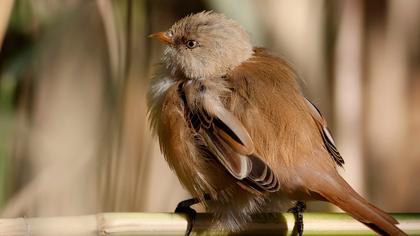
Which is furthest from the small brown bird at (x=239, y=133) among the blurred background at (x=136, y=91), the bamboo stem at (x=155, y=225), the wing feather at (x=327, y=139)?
the blurred background at (x=136, y=91)

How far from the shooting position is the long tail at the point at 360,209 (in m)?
1.85

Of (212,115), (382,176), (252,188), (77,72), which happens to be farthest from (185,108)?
(382,176)

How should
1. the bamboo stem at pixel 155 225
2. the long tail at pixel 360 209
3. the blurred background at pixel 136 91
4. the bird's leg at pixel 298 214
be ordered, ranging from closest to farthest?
the bamboo stem at pixel 155 225, the long tail at pixel 360 209, the bird's leg at pixel 298 214, the blurred background at pixel 136 91

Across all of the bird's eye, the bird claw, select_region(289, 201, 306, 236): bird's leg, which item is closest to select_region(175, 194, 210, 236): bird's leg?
the bird claw

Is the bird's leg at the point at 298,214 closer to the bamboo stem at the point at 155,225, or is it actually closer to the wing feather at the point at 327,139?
the bamboo stem at the point at 155,225

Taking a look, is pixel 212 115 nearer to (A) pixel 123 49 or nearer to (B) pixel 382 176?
(A) pixel 123 49

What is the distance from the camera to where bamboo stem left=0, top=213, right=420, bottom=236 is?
169cm

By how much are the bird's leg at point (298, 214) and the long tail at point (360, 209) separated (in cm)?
9

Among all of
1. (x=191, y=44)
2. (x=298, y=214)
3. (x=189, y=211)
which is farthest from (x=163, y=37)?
(x=298, y=214)

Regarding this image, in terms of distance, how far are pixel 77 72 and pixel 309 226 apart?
1.18 m

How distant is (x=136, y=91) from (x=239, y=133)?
2.32 ft

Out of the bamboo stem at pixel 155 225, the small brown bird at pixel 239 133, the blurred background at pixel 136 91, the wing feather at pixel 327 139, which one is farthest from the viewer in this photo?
the blurred background at pixel 136 91

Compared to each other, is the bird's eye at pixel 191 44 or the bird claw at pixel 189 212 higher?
the bird's eye at pixel 191 44

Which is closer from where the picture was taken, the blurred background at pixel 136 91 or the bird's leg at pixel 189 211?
the bird's leg at pixel 189 211
